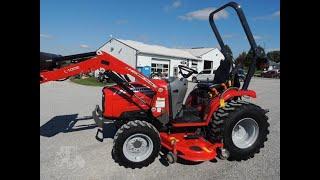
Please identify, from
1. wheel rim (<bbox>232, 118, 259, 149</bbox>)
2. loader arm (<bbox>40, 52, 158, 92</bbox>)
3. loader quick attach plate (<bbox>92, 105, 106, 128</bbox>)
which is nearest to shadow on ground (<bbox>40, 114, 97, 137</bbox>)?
loader quick attach plate (<bbox>92, 105, 106, 128</bbox>)

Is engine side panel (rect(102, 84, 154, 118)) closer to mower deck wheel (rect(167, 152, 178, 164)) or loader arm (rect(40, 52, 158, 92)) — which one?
loader arm (rect(40, 52, 158, 92))

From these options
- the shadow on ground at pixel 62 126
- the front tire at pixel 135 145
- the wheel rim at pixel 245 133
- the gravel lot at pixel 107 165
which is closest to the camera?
the gravel lot at pixel 107 165

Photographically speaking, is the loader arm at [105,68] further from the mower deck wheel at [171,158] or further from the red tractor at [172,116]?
the mower deck wheel at [171,158]

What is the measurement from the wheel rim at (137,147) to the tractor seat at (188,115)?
0.80 metres

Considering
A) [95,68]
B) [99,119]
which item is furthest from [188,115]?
[95,68]

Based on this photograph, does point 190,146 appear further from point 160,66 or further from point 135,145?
point 160,66

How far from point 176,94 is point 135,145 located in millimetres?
1182

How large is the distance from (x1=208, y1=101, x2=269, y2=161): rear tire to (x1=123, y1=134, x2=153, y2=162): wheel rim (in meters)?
1.19

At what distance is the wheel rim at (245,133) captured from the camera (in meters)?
5.38

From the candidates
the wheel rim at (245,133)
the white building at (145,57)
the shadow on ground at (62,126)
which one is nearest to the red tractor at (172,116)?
the wheel rim at (245,133)

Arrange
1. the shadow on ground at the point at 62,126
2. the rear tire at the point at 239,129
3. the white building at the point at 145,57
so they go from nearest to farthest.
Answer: the rear tire at the point at 239,129
the shadow on ground at the point at 62,126
the white building at the point at 145,57

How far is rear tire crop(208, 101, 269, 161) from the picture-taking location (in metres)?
5.12
